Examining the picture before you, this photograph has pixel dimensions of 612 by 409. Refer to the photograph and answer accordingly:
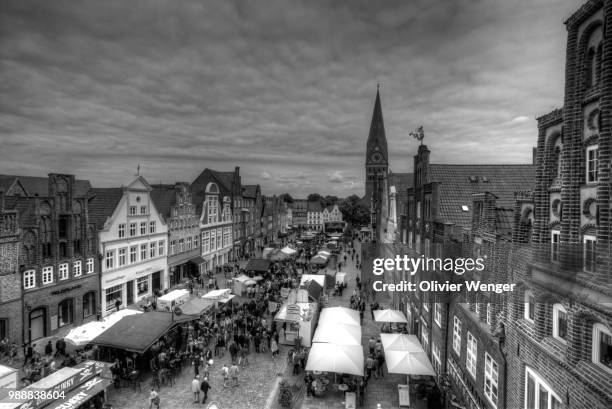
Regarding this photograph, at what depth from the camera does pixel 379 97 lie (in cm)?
10375

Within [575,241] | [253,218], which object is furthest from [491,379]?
[253,218]

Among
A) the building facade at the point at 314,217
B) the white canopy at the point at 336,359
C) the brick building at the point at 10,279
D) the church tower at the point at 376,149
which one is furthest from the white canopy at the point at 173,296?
Result: the building facade at the point at 314,217

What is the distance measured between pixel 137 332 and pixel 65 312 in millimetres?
11184

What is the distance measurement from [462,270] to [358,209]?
106181mm

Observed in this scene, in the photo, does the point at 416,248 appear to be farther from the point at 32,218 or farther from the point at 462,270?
the point at 32,218

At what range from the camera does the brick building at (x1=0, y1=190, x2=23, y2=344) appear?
19828 millimetres

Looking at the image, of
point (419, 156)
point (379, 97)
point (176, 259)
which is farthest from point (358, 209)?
point (419, 156)

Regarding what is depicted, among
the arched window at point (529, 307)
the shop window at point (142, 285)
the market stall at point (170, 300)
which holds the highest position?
the arched window at point (529, 307)

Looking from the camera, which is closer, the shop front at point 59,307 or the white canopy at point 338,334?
the white canopy at point 338,334

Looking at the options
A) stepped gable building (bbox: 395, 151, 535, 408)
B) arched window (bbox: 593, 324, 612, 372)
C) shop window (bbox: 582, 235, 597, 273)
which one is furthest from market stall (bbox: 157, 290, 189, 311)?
shop window (bbox: 582, 235, 597, 273)

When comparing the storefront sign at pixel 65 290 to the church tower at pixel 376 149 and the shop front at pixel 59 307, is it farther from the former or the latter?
the church tower at pixel 376 149

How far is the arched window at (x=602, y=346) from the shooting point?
250 inches

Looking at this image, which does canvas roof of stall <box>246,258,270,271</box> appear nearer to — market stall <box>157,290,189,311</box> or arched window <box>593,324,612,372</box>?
market stall <box>157,290,189,311</box>

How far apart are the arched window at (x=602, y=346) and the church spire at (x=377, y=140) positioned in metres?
98.7
